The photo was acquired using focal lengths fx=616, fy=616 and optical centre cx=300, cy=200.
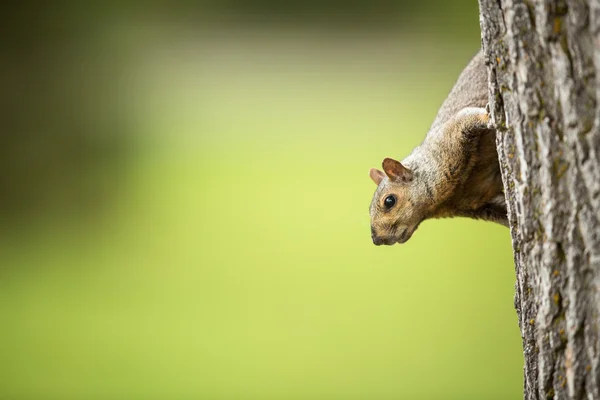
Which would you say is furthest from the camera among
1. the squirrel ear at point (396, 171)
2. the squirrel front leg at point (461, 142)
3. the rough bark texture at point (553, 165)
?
the squirrel ear at point (396, 171)

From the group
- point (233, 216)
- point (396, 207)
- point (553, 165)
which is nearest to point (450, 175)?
point (396, 207)

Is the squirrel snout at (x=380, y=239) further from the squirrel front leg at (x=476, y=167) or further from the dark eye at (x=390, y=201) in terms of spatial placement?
the squirrel front leg at (x=476, y=167)

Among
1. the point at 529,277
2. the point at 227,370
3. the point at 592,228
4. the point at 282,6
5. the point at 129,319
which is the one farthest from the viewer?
the point at 282,6

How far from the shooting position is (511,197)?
3.56 ft

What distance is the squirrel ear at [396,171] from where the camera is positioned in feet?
5.31

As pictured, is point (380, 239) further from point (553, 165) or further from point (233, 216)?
point (233, 216)

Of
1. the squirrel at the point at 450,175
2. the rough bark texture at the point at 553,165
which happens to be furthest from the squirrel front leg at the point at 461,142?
the rough bark texture at the point at 553,165

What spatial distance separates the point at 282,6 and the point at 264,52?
31 centimetres

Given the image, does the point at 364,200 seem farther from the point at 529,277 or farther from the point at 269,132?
the point at 529,277

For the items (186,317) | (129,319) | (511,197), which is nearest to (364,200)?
(186,317)

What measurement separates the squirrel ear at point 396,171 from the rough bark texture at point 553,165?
0.53 m

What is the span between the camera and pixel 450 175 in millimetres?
1572

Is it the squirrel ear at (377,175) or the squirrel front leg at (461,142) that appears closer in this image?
the squirrel front leg at (461,142)

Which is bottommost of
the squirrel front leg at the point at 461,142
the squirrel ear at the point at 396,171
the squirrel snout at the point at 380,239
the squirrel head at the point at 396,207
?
the squirrel snout at the point at 380,239
